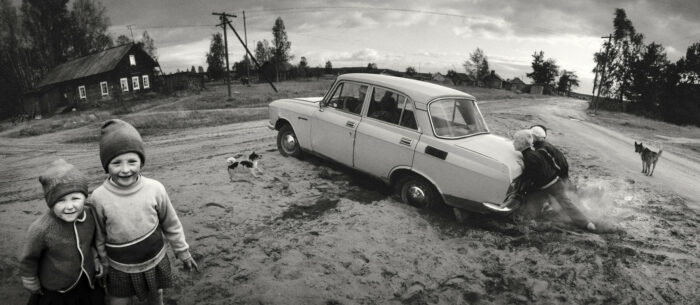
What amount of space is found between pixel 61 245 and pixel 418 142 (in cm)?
393

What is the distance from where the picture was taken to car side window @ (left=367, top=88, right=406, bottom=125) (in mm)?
5242

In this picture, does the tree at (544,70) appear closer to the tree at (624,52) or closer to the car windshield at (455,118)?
the tree at (624,52)

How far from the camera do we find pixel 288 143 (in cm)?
707

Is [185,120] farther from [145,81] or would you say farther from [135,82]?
[145,81]

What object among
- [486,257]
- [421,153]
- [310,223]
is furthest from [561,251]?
[310,223]

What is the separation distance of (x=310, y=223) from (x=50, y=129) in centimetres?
1466

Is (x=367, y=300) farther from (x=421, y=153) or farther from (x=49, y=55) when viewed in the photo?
(x=49, y=55)

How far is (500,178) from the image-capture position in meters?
4.26

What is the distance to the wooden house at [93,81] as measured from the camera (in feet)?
102

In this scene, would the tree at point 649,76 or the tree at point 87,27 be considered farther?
the tree at point 649,76

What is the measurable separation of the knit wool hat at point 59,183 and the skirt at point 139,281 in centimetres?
66

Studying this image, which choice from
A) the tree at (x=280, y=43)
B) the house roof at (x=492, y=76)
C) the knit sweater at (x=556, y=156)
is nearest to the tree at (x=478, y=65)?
the house roof at (x=492, y=76)

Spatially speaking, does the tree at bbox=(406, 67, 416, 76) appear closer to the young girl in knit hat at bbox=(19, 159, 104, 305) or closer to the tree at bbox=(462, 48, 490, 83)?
the tree at bbox=(462, 48, 490, 83)

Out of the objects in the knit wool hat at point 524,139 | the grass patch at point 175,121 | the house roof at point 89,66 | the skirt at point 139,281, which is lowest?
the grass patch at point 175,121
